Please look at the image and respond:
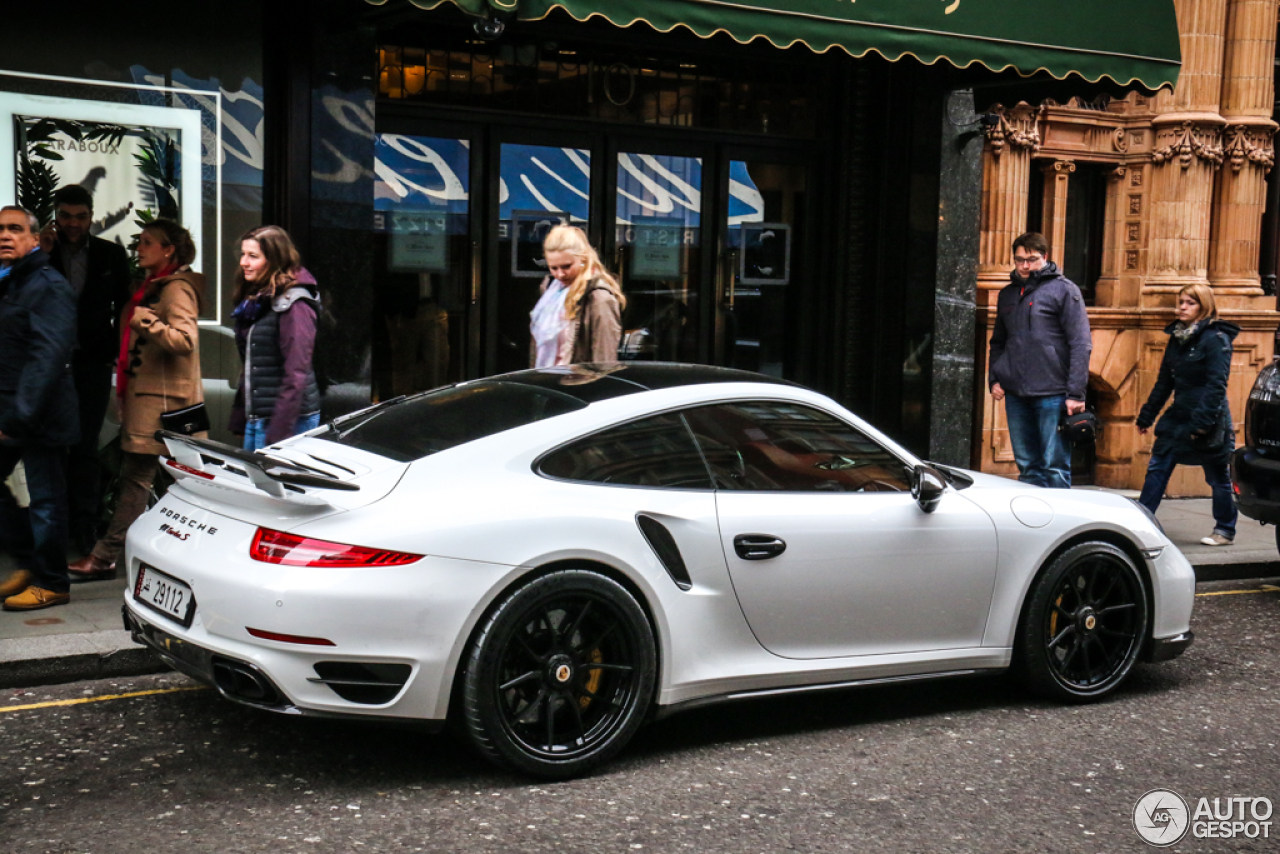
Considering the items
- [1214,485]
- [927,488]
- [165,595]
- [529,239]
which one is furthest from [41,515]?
[1214,485]

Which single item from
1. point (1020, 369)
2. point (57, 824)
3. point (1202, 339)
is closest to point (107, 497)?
point (57, 824)

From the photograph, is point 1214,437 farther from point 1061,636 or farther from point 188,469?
point 188,469

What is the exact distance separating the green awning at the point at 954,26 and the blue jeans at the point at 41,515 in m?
3.02

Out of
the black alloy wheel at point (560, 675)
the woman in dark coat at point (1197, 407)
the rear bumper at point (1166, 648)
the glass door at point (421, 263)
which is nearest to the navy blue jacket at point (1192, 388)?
the woman in dark coat at point (1197, 407)

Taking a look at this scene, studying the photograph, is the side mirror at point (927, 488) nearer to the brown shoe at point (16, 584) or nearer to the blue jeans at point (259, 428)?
the blue jeans at point (259, 428)

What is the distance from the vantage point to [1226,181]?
1291 cm

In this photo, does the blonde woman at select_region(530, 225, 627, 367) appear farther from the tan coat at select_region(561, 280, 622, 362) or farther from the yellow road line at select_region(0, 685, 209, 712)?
the yellow road line at select_region(0, 685, 209, 712)

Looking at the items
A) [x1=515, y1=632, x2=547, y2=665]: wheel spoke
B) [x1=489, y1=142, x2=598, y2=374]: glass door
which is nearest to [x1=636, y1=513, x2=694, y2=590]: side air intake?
[x1=515, y1=632, x2=547, y2=665]: wheel spoke

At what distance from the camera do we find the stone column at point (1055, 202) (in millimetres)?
12625

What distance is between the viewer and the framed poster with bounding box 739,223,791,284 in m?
11.2

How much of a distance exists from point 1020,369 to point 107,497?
18.5ft

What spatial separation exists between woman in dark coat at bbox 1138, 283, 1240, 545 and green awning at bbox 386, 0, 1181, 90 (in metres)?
1.62

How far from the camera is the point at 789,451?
5352 mm

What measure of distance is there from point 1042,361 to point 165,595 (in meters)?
6.23
